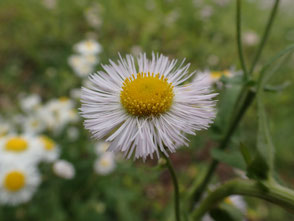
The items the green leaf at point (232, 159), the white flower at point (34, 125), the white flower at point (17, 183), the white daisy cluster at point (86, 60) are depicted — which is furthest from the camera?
the white daisy cluster at point (86, 60)

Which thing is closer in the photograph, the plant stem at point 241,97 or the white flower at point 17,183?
the plant stem at point 241,97

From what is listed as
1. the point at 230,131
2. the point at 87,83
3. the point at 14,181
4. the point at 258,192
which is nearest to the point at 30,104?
the point at 14,181

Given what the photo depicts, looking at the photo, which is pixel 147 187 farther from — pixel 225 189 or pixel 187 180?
pixel 225 189

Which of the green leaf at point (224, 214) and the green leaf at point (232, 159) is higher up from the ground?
the green leaf at point (232, 159)

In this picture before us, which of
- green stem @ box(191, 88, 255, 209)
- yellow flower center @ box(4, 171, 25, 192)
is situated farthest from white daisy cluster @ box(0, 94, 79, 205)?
green stem @ box(191, 88, 255, 209)

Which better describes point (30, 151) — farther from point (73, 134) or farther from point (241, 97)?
point (241, 97)

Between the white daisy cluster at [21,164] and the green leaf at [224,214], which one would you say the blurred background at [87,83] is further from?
the green leaf at [224,214]

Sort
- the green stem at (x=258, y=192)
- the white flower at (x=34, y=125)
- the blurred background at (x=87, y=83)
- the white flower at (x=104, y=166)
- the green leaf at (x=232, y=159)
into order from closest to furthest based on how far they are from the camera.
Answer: the green stem at (x=258, y=192) → the green leaf at (x=232, y=159) → the blurred background at (x=87, y=83) → the white flower at (x=104, y=166) → the white flower at (x=34, y=125)

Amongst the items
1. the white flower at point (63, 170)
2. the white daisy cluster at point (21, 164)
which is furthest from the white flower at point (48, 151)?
the white flower at point (63, 170)
